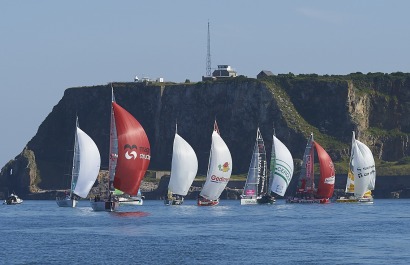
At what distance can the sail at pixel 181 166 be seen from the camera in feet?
509

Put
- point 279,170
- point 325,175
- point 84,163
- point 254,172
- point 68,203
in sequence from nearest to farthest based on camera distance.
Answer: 1. point 84,163
2. point 254,172
3. point 279,170
4. point 68,203
5. point 325,175

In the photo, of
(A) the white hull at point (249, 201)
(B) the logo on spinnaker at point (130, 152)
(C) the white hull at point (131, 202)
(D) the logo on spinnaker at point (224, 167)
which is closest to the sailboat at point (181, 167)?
(D) the logo on spinnaker at point (224, 167)

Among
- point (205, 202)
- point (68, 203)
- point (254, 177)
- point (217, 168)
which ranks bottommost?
point (68, 203)

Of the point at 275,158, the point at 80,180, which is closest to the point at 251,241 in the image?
the point at 80,180

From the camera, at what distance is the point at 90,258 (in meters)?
83.9

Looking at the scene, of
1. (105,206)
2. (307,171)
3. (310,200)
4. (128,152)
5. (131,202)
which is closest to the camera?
(128,152)

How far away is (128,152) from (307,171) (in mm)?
58376

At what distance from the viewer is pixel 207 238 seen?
98.9 m

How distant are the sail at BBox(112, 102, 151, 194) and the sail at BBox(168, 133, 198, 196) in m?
37.6

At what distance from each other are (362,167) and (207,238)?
67.1 meters

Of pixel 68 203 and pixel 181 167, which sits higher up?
pixel 181 167

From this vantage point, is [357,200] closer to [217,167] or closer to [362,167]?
[362,167]

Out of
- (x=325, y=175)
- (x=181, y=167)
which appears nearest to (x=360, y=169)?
→ (x=325, y=175)

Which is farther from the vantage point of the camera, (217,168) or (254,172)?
(254,172)
